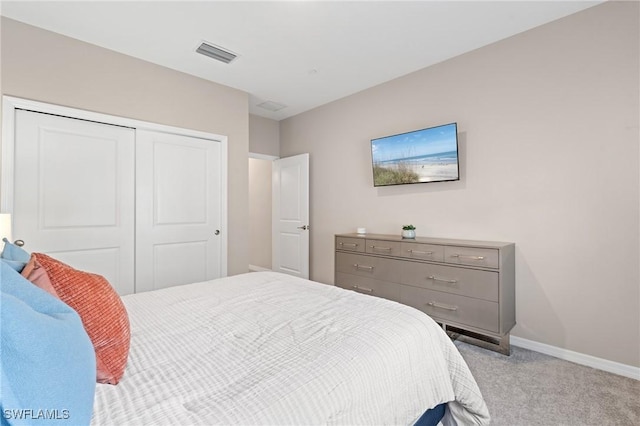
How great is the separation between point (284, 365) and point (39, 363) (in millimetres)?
624

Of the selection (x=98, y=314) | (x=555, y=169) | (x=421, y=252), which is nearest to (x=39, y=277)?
(x=98, y=314)

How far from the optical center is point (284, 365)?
978mm

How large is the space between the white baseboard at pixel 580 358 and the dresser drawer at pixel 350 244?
5.28ft

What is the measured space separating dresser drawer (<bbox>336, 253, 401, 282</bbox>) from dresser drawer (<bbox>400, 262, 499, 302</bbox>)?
0.11m

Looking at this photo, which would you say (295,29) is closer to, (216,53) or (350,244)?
(216,53)

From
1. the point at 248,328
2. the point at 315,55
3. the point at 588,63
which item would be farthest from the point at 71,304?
the point at 588,63

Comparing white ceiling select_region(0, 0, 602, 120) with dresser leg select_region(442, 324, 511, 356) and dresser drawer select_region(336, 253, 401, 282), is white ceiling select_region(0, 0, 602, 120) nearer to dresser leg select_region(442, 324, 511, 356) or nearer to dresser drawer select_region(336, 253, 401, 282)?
dresser drawer select_region(336, 253, 401, 282)

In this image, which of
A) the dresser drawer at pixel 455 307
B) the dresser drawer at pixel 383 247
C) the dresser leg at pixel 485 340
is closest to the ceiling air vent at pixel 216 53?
the dresser drawer at pixel 383 247

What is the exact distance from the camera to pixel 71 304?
2.90 ft

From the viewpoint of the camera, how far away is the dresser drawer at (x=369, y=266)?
9.82 ft

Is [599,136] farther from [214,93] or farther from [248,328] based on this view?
[214,93]

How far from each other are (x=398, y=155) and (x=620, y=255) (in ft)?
6.65

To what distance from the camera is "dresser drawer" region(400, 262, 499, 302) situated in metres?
2.39

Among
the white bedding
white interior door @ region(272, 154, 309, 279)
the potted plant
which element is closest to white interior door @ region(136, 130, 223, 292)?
white interior door @ region(272, 154, 309, 279)
